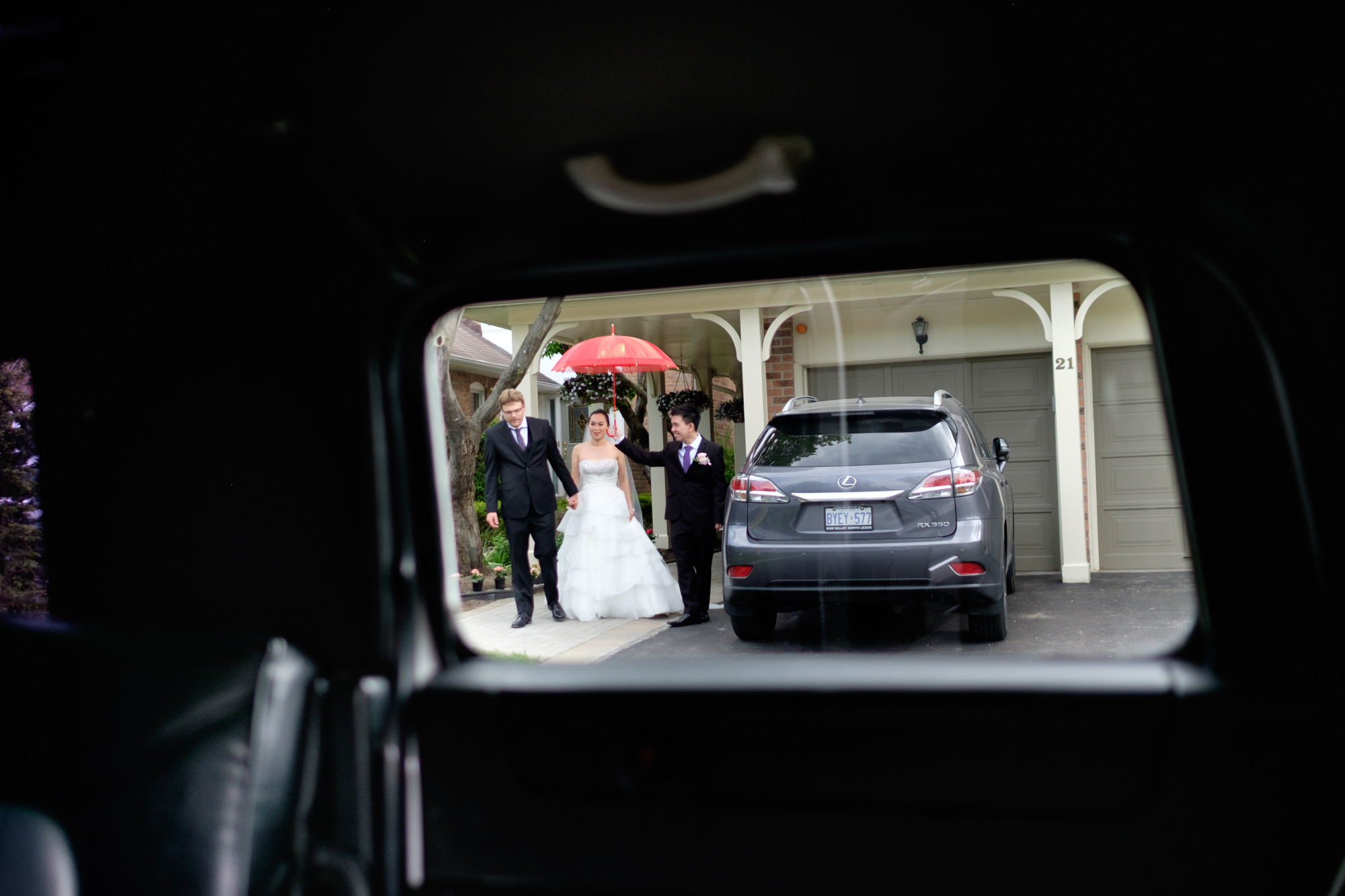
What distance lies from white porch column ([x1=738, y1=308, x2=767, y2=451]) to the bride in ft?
5.75

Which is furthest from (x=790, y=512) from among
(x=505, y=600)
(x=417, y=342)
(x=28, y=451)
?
(x=28, y=451)

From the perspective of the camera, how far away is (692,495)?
671 centimetres

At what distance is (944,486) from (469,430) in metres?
5.97

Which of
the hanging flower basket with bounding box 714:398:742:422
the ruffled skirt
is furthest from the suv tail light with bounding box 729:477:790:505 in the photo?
the hanging flower basket with bounding box 714:398:742:422

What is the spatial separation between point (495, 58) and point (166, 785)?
4.43 feet

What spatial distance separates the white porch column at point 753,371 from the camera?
898 cm

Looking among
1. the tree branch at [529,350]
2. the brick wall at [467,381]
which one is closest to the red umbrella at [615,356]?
the tree branch at [529,350]

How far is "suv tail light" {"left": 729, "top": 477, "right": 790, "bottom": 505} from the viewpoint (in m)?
5.15

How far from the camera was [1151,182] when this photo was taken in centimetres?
169

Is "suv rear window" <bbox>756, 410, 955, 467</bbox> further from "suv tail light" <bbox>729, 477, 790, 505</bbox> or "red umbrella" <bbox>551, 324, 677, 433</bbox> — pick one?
"red umbrella" <bbox>551, 324, 677, 433</bbox>

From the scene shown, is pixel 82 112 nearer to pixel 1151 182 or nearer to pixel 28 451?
pixel 28 451

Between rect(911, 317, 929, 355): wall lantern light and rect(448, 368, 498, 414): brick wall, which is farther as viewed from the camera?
rect(448, 368, 498, 414): brick wall

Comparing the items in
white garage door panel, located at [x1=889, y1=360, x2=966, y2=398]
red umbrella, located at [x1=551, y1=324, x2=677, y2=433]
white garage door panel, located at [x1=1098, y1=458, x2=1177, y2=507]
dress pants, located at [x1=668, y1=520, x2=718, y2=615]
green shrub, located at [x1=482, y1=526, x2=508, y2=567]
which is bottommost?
green shrub, located at [x1=482, y1=526, x2=508, y2=567]

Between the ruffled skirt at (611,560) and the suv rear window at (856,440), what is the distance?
7.26 ft
